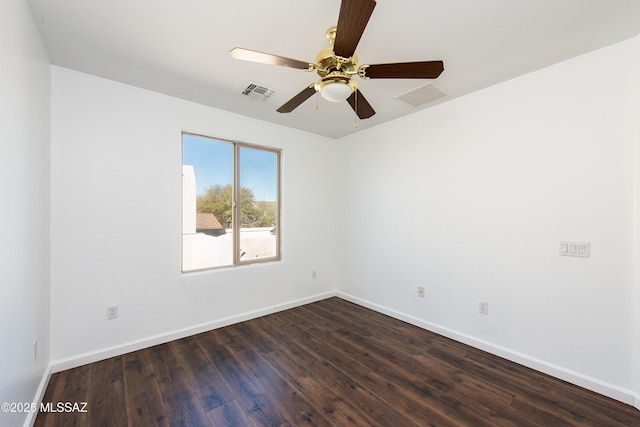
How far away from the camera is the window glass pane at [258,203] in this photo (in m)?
3.47

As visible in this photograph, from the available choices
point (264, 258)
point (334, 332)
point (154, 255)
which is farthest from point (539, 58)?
point (154, 255)

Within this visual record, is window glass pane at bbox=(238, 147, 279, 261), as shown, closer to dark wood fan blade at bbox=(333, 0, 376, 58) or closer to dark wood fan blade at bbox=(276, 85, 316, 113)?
dark wood fan blade at bbox=(276, 85, 316, 113)

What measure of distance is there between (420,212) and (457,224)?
452 millimetres

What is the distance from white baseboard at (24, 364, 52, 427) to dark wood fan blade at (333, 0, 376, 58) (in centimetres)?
287

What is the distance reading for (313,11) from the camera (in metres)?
1.63

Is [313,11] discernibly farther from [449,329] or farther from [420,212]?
[449,329]

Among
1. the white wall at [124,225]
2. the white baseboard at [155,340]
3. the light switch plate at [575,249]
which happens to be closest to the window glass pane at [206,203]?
the white wall at [124,225]

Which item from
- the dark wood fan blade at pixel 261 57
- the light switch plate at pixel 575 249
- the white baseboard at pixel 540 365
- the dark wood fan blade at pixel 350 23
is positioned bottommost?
the white baseboard at pixel 540 365

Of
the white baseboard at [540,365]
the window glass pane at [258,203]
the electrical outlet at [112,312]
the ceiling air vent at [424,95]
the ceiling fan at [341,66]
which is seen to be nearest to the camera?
the ceiling fan at [341,66]

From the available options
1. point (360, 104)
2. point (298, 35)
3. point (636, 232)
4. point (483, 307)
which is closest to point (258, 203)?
point (360, 104)

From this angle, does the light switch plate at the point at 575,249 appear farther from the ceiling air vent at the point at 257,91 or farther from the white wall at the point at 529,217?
the ceiling air vent at the point at 257,91

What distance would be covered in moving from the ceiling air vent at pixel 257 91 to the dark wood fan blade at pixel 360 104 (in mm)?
912

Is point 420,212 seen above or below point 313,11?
below

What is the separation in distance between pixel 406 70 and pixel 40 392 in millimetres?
3360
